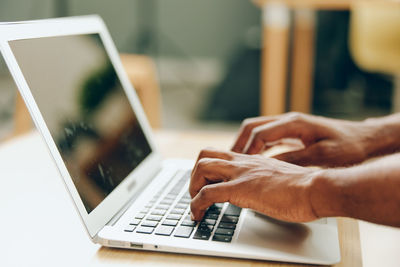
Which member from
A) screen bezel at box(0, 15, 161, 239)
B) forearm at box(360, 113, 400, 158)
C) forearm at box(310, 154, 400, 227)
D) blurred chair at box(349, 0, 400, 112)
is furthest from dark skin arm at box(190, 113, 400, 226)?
blurred chair at box(349, 0, 400, 112)

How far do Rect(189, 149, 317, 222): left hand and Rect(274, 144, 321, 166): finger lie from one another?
0.15 m

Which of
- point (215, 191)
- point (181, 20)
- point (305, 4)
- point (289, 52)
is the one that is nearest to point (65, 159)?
point (215, 191)

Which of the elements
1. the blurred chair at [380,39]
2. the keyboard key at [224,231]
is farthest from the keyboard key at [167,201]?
the blurred chair at [380,39]

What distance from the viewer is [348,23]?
124 inches

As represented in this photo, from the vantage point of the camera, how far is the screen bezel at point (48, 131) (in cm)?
Result: 54

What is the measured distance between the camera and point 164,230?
0.54m

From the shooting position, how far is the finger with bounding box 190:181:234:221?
1.81ft

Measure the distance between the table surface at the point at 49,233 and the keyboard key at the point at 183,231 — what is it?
0.02 metres

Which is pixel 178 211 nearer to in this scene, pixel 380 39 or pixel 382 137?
pixel 382 137

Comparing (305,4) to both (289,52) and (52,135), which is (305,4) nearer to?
(289,52)

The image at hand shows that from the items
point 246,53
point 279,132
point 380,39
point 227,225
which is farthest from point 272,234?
point 246,53

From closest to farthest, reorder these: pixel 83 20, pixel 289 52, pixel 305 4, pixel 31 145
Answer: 1. pixel 83 20
2. pixel 31 145
3. pixel 305 4
4. pixel 289 52

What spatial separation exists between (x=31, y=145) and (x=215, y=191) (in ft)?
1.86

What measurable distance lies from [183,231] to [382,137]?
0.47m
